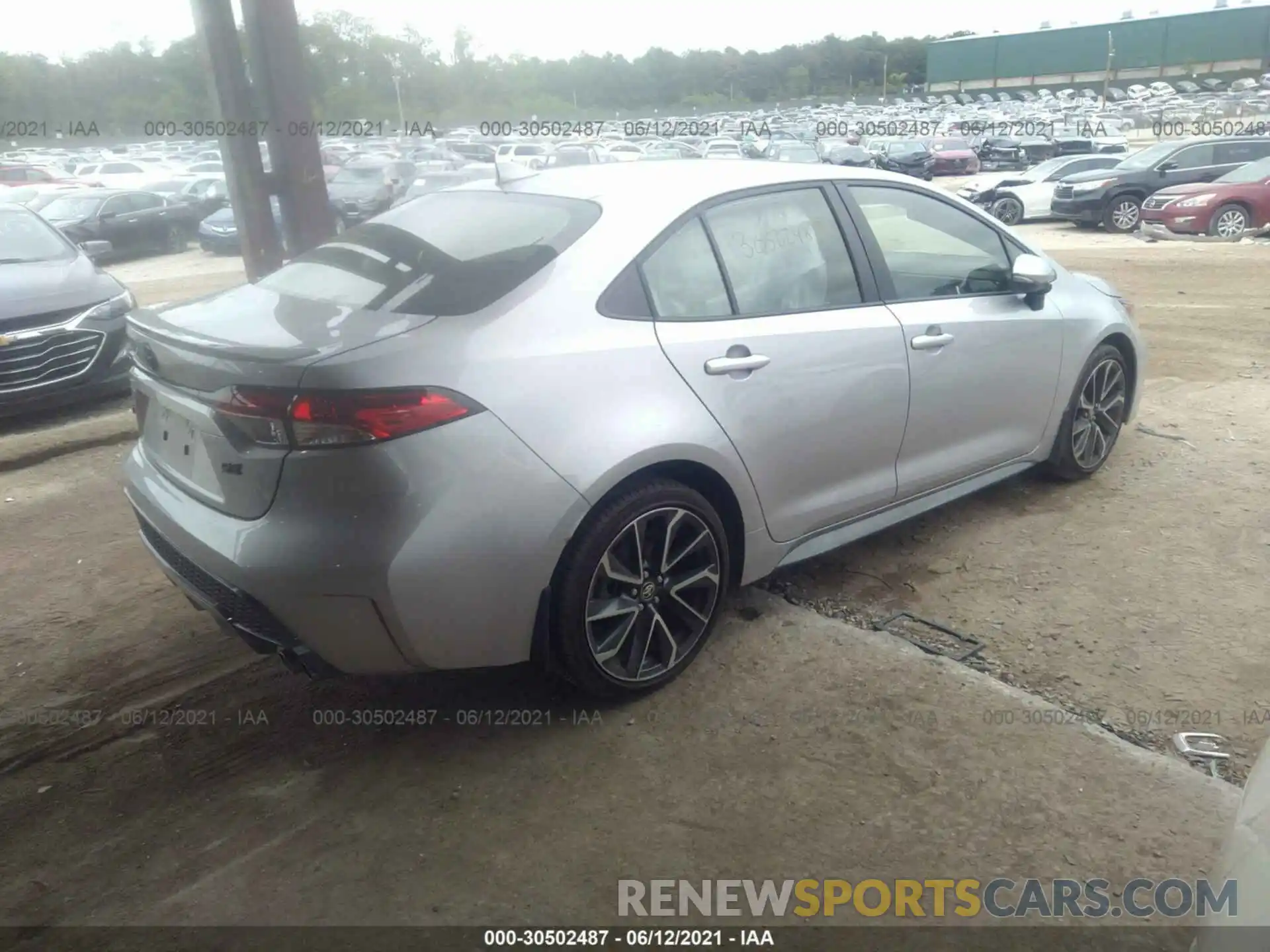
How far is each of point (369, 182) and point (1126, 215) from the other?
12774 mm

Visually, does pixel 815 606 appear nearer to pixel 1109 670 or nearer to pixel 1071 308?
pixel 1109 670

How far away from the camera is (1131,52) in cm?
3622

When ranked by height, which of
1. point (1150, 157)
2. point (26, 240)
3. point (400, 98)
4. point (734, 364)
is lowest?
point (1150, 157)

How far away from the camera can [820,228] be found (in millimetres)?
3463

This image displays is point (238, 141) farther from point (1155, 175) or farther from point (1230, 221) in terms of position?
point (1155, 175)

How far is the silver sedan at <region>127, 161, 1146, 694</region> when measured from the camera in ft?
7.98

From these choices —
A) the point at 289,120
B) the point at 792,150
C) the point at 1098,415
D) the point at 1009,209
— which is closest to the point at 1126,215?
the point at 1009,209

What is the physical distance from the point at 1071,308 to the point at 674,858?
124 inches

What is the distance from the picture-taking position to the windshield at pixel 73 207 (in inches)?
412

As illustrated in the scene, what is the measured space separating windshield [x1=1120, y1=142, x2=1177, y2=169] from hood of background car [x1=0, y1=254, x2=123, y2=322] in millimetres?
15598

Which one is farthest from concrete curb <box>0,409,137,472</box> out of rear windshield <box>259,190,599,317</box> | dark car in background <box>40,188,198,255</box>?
dark car in background <box>40,188,198,255</box>

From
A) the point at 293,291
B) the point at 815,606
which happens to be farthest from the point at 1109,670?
the point at 293,291

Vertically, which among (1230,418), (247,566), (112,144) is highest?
(112,144)

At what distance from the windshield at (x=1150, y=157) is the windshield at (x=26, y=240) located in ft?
51.6
